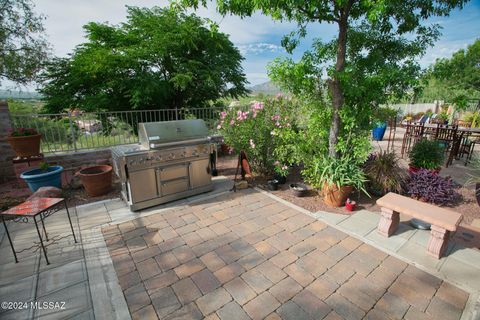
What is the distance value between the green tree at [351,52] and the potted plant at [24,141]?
3.79 m

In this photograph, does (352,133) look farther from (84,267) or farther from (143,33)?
(143,33)

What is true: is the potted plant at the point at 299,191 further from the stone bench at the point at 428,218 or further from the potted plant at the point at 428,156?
the potted plant at the point at 428,156

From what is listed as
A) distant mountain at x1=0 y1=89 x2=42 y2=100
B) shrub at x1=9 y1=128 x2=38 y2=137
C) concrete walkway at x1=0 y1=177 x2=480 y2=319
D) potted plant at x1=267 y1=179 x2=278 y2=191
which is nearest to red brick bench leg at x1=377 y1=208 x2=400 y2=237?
concrete walkway at x1=0 y1=177 x2=480 y2=319

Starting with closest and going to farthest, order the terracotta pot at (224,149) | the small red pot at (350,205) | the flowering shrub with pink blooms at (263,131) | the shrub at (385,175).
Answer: the small red pot at (350,205)
the shrub at (385,175)
the flowering shrub with pink blooms at (263,131)
the terracotta pot at (224,149)

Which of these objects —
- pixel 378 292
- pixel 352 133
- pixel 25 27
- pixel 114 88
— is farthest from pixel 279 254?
pixel 25 27

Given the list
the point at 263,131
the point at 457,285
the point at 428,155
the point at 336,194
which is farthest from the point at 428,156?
the point at 263,131

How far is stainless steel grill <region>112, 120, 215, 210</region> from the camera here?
3.37 m

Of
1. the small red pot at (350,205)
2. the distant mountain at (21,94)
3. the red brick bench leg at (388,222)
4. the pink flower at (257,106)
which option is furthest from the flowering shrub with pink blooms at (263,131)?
the distant mountain at (21,94)

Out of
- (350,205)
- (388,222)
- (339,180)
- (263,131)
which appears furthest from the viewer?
(263,131)

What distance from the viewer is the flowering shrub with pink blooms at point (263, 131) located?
15.1 ft

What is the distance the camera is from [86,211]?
3.48 meters

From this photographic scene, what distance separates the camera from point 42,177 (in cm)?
378

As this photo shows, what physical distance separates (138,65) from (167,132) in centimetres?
510

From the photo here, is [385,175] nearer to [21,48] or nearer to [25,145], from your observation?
[25,145]
